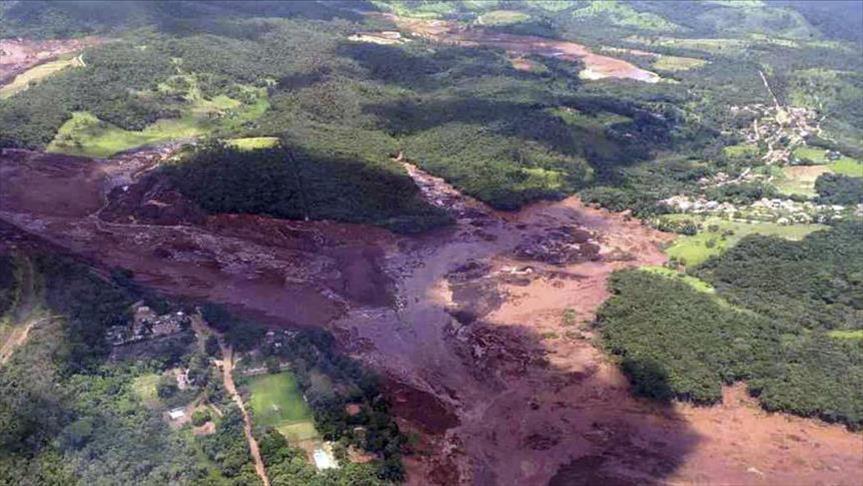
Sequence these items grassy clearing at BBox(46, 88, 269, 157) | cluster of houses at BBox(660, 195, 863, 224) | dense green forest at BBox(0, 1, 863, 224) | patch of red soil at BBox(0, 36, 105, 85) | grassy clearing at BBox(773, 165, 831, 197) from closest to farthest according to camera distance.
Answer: cluster of houses at BBox(660, 195, 863, 224)
dense green forest at BBox(0, 1, 863, 224)
grassy clearing at BBox(46, 88, 269, 157)
grassy clearing at BBox(773, 165, 831, 197)
patch of red soil at BBox(0, 36, 105, 85)

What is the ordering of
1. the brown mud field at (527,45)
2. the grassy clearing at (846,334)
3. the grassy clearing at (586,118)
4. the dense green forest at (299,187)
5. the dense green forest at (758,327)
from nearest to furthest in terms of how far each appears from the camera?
the dense green forest at (758,327) → the grassy clearing at (846,334) → the dense green forest at (299,187) → the grassy clearing at (586,118) → the brown mud field at (527,45)

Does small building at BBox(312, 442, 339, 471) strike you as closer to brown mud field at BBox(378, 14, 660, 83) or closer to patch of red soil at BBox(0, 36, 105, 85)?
patch of red soil at BBox(0, 36, 105, 85)

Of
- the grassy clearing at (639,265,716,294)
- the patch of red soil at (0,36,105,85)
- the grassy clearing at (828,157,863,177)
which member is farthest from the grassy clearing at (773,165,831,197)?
the patch of red soil at (0,36,105,85)

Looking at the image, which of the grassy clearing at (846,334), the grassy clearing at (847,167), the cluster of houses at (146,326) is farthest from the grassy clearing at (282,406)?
the grassy clearing at (847,167)

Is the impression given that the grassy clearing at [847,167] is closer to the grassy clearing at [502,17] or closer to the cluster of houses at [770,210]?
the cluster of houses at [770,210]

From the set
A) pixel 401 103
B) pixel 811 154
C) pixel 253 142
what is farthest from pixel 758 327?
pixel 401 103

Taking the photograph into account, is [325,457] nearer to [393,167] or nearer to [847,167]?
[393,167]
